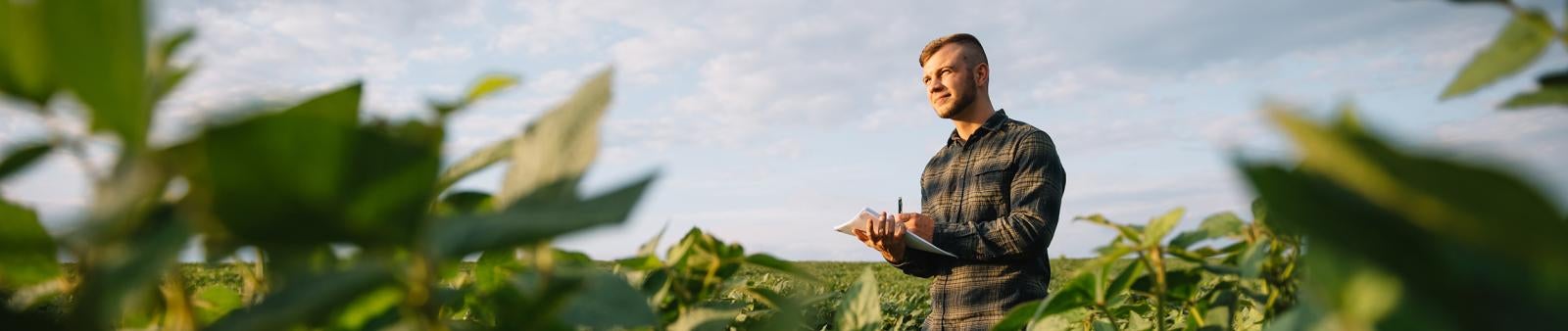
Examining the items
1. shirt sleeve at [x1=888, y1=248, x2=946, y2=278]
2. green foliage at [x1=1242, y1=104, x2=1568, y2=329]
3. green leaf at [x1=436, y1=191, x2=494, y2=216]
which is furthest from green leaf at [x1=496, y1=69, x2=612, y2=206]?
shirt sleeve at [x1=888, y1=248, x2=946, y2=278]

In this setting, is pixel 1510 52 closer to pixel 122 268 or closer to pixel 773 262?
pixel 773 262

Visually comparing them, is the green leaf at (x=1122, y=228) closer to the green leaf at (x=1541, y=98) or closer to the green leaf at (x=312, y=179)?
the green leaf at (x=1541, y=98)

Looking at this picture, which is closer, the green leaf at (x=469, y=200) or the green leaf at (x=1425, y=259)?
the green leaf at (x=1425, y=259)

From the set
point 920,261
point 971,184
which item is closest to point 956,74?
point 971,184

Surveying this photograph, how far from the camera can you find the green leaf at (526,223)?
0.33m

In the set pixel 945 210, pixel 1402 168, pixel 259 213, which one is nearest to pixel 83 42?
pixel 259 213

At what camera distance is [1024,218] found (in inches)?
131

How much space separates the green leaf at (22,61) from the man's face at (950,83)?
3911 millimetres

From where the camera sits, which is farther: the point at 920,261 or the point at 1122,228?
the point at 920,261

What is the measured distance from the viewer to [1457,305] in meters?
0.27

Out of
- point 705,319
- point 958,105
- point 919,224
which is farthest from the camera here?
point 958,105

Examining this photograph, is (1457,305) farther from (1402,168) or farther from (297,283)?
(297,283)

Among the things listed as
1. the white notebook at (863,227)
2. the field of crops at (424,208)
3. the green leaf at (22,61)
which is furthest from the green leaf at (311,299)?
the white notebook at (863,227)

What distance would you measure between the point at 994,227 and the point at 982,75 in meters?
1.17
